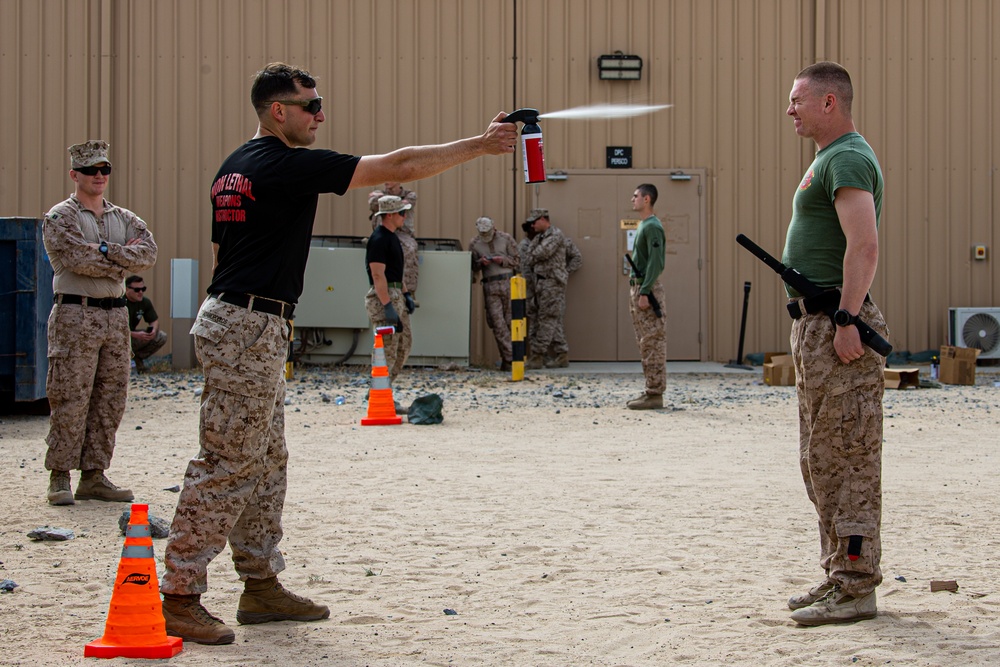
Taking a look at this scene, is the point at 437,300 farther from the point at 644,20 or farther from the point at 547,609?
the point at 547,609

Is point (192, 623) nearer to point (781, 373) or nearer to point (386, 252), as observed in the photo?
point (386, 252)

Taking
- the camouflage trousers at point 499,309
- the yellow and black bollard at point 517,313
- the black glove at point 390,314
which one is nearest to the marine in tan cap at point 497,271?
the camouflage trousers at point 499,309

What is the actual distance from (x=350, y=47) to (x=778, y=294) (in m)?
7.28

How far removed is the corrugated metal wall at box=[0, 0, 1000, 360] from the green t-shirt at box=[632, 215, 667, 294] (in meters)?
6.13

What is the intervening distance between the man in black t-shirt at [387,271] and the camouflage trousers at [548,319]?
5490 mm

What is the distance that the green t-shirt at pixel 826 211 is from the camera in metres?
4.18

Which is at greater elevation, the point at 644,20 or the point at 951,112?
the point at 644,20

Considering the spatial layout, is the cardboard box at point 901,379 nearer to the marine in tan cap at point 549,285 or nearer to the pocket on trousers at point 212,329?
the marine in tan cap at point 549,285

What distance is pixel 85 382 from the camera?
6.40 m

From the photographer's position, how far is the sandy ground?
401cm

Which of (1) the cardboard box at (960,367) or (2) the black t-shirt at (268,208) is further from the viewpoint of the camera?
(1) the cardboard box at (960,367)

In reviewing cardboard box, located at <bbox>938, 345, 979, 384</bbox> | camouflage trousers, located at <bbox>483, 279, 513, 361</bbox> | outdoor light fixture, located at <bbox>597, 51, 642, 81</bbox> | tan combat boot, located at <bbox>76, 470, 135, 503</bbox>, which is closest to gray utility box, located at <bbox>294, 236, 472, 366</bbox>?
camouflage trousers, located at <bbox>483, 279, 513, 361</bbox>

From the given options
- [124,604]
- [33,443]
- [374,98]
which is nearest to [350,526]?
[124,604]

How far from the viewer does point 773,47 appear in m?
16.9
